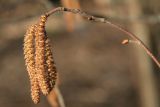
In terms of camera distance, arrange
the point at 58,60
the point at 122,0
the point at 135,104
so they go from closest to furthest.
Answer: the point at 122,0 < the point at 135,104 < the point at 58,60

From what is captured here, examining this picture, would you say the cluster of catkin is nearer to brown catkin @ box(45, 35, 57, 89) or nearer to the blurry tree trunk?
brown catkin @ box(45, 35, 57, 89)

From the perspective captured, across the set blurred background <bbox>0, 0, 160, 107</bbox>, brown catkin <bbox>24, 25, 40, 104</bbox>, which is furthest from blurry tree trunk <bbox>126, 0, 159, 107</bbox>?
brown catkin <bbox>24, 25, 40, 104</bbox>

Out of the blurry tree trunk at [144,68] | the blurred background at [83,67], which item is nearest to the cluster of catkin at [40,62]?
the blurry tree trunk at [144,68]

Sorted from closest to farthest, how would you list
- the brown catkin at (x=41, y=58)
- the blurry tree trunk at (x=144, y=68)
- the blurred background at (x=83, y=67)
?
the brown catkin at (x=41, y=58) → the blurry tree trunk at (x=144, y=68) → the blurred background at (x=83, y=67)

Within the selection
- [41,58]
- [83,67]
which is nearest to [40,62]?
[41,58]

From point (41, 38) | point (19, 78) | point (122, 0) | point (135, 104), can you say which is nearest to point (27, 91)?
point (19, 78)

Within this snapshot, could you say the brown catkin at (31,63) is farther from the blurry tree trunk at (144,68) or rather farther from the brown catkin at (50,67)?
the blurry tree trunk at (144,68)

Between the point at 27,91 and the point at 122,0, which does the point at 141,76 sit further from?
the point at 27,91
